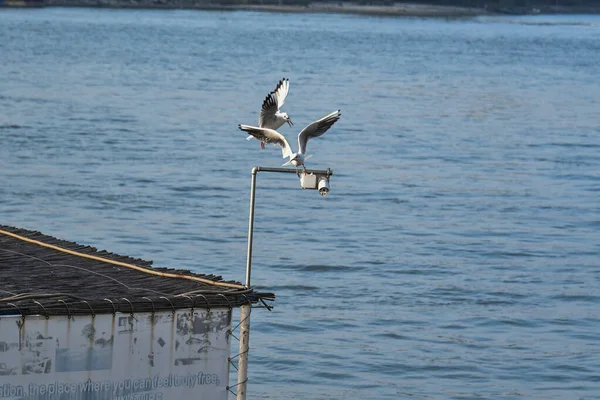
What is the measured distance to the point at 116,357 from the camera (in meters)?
13.2

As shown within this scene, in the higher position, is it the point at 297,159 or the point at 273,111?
the point at 273,111

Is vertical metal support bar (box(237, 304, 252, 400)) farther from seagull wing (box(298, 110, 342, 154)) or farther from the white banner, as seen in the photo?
seagull wing (box(298, 110, 342, 154))

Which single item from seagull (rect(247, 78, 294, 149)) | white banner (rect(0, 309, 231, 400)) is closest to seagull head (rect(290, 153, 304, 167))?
seagull (rect(247, 78, 294, 149))

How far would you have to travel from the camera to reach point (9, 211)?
4038 centimetres

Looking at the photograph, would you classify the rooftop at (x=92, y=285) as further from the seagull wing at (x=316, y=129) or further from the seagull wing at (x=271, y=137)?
the seagull wing at (x=316, y=129)

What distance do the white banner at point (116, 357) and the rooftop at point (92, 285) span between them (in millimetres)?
120

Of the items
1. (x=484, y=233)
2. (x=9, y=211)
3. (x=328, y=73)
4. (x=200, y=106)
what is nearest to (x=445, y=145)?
(x=200, y=106)

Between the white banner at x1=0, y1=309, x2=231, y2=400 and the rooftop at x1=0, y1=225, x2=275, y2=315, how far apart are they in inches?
4.7

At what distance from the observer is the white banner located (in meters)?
12.7

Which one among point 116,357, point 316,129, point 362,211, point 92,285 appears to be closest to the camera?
point 116,357

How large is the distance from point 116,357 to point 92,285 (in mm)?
1249

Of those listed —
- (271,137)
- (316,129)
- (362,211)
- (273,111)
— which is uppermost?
(273,111)

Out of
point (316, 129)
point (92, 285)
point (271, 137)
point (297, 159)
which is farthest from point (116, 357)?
point (316, 129)

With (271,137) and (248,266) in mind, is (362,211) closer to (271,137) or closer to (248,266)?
(271,137)
